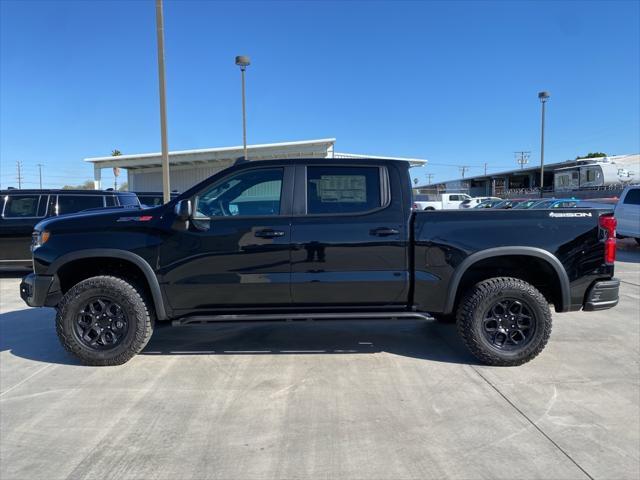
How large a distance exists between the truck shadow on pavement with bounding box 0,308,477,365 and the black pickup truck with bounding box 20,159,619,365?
0.43 meters

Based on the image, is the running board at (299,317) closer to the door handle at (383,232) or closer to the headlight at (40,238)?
the door handle at (383,232)

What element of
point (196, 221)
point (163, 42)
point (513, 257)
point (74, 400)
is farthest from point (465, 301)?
point (163, 42)

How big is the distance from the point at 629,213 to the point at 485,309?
11.9 meters

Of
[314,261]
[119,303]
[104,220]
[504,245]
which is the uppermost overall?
[104,220]

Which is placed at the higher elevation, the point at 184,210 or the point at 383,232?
the point at 184,210

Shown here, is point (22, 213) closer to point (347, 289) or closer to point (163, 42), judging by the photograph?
point (163, 42)

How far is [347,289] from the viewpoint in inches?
181

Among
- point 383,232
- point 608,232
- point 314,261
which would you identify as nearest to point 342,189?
point 383,232

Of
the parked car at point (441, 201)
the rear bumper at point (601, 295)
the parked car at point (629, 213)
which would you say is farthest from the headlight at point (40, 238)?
the parked car at point (441, 201)

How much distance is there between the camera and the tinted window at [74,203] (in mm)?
10039

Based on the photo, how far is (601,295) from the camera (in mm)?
4602

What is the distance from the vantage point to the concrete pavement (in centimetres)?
305

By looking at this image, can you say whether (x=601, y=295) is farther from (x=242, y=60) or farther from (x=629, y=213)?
(x=242, y=60)

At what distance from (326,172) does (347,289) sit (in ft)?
3.79
